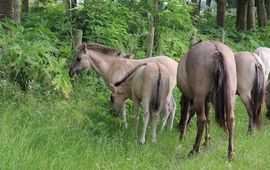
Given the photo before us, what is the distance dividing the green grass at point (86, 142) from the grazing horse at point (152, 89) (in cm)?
49

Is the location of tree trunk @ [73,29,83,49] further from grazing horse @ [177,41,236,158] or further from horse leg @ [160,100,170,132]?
grazing horse @ [177,41,236,158]

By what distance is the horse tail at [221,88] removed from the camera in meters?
7.85

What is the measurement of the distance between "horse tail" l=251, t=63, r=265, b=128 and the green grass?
1.02 feet

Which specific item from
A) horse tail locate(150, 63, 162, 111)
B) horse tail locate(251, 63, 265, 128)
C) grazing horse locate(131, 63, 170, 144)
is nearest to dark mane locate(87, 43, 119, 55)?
grazing horse locate(131, 63, 170, 144)

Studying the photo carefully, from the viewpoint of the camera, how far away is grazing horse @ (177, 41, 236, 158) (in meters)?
7.87

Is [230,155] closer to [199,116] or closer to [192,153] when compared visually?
[192,153]

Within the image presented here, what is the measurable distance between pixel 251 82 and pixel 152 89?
246 cm

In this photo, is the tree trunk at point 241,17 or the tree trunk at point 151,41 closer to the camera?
the tree trunk at point 151,41

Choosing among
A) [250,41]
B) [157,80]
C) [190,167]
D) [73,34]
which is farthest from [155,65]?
[250,41]

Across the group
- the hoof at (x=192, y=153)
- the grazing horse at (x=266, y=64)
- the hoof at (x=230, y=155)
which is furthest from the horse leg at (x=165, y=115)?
the grazing horse at (x=266, y=64)

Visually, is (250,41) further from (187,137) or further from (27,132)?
(27,132)

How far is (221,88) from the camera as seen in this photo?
7.87m

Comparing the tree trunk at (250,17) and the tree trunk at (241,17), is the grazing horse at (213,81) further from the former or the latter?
the tree trunk at (250,17)

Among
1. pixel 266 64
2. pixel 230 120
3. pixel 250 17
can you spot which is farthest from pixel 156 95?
pixel 250 17
